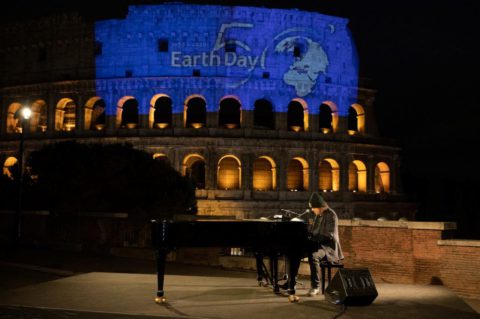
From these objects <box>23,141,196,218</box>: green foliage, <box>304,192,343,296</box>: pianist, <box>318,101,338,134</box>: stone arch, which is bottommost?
<box>304,192,343,296</box>: pianist

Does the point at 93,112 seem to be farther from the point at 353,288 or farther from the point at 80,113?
the point at 353,288

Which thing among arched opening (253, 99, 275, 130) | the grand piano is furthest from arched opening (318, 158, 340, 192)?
the grand piano

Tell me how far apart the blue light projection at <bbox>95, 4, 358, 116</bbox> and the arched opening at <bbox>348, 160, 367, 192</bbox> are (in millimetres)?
5468

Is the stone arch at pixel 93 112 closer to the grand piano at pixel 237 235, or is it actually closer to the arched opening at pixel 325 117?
the arched opening at pixel 325 117

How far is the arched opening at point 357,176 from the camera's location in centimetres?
4047

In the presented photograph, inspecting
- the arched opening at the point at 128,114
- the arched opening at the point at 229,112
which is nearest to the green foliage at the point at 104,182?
the arched opening at the point at 229,112

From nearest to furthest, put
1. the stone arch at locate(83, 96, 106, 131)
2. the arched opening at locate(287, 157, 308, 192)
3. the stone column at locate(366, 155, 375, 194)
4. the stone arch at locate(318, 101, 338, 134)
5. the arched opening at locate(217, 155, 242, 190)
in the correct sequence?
the arched opening at locate(217, 155, 242, 190) → the stone arch at locate(83, 96, 106, 131) → the stone arch at locate(318, 101, 338, 134) → the arched opening at locate(287, 157, 308, 192) → the stone column at locate(366, 155, 375, 194)

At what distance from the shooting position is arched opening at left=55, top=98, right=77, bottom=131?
131ft

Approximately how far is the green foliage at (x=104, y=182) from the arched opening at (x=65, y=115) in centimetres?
1154

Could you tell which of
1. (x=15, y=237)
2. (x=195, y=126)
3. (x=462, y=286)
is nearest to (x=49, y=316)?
(x=462, y=286)

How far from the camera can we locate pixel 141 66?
37656 mm

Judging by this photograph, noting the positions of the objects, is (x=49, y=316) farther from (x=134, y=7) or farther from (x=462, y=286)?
(x=134, y=7)

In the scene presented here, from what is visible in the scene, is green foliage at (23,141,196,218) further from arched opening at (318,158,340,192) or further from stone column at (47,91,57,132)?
arched opening at (318,158,340,192)

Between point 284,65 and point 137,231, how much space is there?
2003 centimetres
